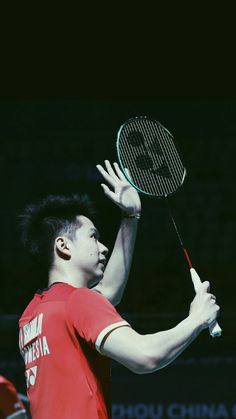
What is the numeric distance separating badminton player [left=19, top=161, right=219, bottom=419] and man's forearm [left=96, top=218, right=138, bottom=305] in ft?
0.82

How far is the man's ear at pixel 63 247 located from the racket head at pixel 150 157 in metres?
0.43

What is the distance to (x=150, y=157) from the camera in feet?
9.54

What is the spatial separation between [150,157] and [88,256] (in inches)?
24.5

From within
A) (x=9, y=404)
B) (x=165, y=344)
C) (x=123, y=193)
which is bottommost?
(x=9, y=404)

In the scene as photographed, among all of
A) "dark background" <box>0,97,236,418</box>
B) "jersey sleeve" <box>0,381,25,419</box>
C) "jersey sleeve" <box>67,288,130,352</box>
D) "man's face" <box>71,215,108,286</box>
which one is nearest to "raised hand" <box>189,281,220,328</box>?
"jersey sleeve" <box>67,288,130,352</box>

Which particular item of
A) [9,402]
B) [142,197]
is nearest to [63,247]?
[9,402]

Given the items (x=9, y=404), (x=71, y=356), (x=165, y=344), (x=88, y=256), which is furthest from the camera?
(x=88, y=256)

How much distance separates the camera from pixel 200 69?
543 cm

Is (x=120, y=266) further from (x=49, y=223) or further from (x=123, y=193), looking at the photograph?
(x=49, y=223)

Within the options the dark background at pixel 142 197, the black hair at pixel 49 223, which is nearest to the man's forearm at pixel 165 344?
the black hair at pixel 49 223

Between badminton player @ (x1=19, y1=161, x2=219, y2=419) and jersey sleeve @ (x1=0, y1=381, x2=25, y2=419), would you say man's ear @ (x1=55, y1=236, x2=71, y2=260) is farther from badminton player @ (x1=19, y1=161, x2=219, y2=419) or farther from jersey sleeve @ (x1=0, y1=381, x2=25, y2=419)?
jersey sleeve @ (x1=0, y1=381, x2=25, y2=419)

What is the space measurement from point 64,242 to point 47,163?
A: 2661 mm

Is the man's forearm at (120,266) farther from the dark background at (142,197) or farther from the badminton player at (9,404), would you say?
the dark background at (142,197)

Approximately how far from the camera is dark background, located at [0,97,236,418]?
4883 mm
